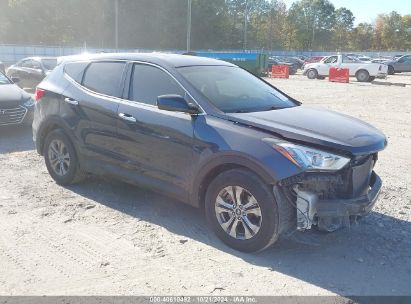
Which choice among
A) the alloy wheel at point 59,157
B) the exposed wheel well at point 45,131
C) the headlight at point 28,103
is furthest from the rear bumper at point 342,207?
the headlight at point 28,103

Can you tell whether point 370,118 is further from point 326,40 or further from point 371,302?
point 326,40

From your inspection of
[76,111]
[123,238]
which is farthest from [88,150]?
[123,238]

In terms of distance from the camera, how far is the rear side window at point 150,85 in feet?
15.2

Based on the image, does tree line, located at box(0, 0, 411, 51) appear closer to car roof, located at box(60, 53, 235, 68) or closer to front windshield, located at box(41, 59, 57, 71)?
front windshield, located at box(41, 59, 57, 71)

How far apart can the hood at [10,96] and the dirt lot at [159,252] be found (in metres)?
3.66

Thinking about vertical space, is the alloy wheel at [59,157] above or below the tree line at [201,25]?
below

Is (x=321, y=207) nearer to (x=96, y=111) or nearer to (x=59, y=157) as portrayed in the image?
(x=96, y=111)

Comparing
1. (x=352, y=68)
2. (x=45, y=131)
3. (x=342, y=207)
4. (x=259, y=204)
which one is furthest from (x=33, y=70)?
(x=352, y=68)

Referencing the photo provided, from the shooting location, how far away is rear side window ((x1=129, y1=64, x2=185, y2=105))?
4643 mm

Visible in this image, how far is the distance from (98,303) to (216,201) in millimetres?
1414

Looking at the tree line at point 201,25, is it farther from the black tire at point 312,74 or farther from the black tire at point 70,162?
the black tire at point 70,162

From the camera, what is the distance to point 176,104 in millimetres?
4219

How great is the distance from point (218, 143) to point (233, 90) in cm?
94

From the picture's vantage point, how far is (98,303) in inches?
128
